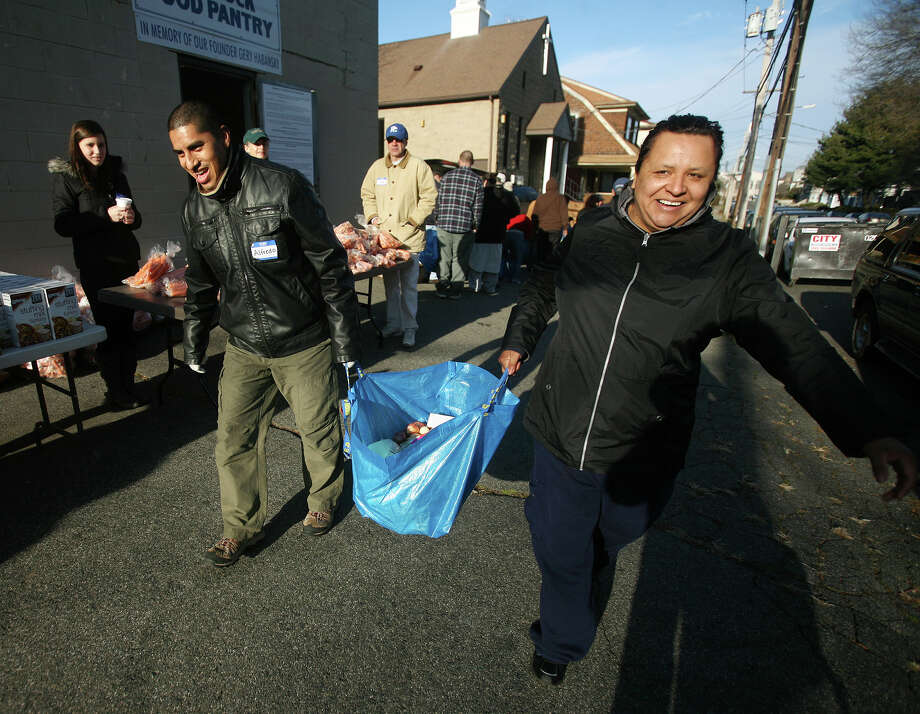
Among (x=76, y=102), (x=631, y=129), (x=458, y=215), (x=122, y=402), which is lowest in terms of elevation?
(x=122, y=402)

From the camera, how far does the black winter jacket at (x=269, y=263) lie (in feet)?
7.35

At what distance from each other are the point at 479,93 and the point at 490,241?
15490mm

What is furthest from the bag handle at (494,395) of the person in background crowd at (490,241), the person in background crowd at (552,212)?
the person in background crowd at (552,212)

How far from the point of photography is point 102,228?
397 cm

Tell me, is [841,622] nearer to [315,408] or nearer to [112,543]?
[315,408]

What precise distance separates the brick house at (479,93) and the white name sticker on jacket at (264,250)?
72.3 feet

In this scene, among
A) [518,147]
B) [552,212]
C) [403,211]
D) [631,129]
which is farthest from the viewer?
[631,129]

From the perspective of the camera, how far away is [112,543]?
9.02 feet

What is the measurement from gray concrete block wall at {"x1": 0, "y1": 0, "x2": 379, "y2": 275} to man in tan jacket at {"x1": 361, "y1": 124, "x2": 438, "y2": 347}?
2.93 meters

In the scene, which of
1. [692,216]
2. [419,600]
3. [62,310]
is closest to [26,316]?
[62,310]

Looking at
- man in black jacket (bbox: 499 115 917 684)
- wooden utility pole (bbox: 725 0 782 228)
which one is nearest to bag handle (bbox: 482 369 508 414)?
man in black jacket (bbox: 499 115 917 684)

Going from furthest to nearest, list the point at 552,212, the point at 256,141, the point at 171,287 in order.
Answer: the point at 552,212, the point at 256,141, the point at 171,287

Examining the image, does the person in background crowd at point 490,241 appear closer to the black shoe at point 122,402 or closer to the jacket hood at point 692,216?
the black shoe at point 122,402

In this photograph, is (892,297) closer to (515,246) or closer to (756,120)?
(515,246)
